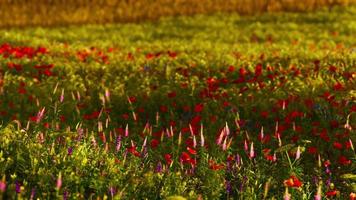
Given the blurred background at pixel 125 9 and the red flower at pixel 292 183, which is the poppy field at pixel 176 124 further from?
the blurred background at pixel 125 9

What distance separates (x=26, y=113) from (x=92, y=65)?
3.05 meters

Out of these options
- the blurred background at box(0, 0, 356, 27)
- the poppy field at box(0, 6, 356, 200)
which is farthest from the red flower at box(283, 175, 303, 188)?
the blurred background at box(0, 0, 356, 27)

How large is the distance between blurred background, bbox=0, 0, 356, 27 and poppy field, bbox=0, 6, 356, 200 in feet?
19.2

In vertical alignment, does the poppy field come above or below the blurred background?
above

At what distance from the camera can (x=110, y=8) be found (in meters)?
24.3

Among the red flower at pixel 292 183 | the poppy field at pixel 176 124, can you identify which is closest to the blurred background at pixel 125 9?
the poppy field at pixel 176 124

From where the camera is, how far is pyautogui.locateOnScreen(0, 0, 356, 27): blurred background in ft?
74.9

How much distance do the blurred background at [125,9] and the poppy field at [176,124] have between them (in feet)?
19.2

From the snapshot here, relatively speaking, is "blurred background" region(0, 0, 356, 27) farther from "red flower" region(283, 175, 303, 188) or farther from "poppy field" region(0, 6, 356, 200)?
"red flower" region(283, 175, 303, 188)

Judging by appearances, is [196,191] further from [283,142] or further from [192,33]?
[192,33]

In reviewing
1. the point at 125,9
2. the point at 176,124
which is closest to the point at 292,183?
the point at 176,124

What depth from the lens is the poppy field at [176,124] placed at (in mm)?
4438

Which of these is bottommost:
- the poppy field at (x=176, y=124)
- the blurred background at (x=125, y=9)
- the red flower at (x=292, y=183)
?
the blurred background at (x=125, y=9)

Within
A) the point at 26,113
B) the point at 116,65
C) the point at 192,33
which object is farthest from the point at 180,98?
the point at 192,33
